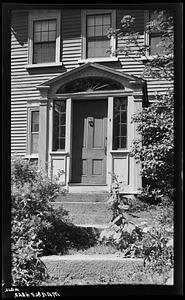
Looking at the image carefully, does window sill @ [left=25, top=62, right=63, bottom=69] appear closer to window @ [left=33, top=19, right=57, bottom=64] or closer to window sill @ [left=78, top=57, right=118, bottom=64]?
window @ [left=33, top=19, right=57, bottom=64]

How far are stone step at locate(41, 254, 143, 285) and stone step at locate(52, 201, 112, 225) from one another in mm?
395

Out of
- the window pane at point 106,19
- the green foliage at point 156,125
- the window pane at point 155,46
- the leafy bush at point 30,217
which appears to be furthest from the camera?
the window pane at point 155,46

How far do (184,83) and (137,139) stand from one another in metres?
0.75

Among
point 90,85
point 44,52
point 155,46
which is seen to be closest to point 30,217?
point 90,85

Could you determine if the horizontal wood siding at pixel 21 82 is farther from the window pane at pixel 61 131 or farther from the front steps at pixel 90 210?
the front steps at pixel 90 210

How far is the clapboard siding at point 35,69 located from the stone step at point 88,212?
2.43 ft

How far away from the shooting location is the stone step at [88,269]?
13.1 ft

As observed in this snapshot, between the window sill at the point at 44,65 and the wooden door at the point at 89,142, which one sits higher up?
the window sill at the point at 44,65

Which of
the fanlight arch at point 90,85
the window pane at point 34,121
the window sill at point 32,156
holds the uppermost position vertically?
the fanlight arch at point 90,85

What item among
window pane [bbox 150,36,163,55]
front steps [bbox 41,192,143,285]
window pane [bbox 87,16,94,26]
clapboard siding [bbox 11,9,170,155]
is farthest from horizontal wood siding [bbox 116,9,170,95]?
front steps [bbox 41,192,143,285]

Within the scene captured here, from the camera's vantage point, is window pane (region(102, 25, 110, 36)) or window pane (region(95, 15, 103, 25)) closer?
window pane (region(95, 15, 103, 25))

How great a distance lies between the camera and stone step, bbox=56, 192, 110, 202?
4285 mm

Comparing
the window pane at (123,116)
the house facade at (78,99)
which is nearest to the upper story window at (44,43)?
the house facade at (78,99)

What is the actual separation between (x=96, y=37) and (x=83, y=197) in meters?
1.71
